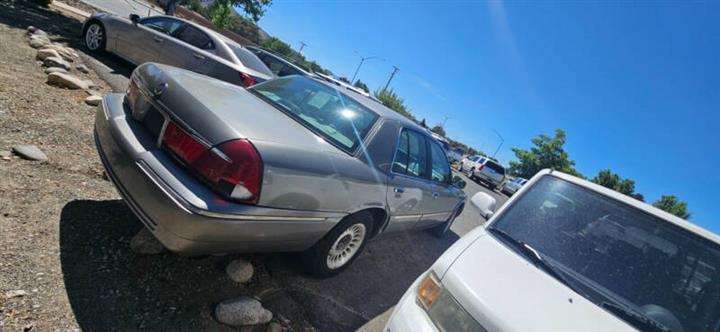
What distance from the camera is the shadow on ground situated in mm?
6699

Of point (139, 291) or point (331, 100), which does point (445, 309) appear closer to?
point (139, 291)

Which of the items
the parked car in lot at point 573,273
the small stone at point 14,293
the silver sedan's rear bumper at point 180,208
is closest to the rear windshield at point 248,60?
the silver sedan's rear bumper at point 180,208

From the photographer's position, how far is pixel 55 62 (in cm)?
508

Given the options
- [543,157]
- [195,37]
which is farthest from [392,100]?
[195,37]

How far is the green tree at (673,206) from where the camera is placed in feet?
129

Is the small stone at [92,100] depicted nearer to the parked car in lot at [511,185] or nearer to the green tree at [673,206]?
the parked car in lot at [511,185]

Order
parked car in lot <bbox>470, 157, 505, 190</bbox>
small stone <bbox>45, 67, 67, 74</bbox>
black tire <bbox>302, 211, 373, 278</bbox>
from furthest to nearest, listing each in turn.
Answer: parked car in lot <bbox>470, 157, 505, 190</bbox> → small stone <bbox>45, 67, 67, 74</bbox> → black tire <bbox>302, 211, 373, 278</bbox>

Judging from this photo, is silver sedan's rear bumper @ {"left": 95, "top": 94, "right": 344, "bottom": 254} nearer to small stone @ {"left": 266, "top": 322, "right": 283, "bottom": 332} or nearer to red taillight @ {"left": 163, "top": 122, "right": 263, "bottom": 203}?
red taillight @ {"left": 163, "top": 122, "right": 263, "bottom": 203}

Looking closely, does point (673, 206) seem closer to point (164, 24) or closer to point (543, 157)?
point (543, 157)

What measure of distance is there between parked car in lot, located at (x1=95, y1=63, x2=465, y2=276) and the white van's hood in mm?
1062

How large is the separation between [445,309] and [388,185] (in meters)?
1.48

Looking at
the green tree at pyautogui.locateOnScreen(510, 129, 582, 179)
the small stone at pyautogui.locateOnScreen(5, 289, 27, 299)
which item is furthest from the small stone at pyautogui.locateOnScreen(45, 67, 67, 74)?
the green tree at pyautogui.locateOnScreen(510, 129, 582, 179)

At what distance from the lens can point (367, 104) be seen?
132 inches

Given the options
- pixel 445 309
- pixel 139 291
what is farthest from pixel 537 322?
pixel 139 291
